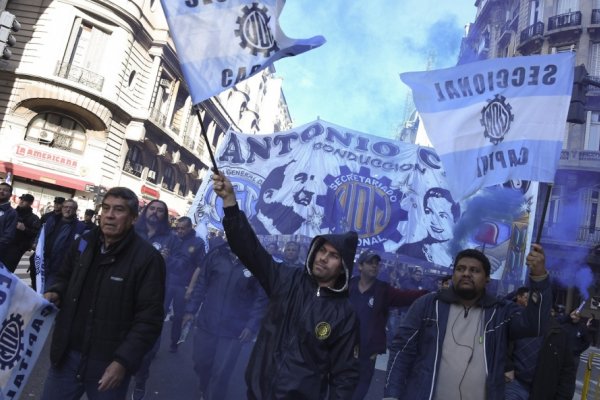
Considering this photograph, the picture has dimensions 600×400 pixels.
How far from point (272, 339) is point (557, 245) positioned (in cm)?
2543

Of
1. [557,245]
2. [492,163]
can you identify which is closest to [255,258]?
[492,163]

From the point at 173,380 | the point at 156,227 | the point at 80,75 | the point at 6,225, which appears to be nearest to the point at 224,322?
the point at 173,380

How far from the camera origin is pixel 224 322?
462cm

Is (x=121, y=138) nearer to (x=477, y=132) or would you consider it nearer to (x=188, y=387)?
(x=188, y=387)

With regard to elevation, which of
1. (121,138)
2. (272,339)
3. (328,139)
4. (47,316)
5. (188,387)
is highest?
(121,138)

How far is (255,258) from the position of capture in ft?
8.71

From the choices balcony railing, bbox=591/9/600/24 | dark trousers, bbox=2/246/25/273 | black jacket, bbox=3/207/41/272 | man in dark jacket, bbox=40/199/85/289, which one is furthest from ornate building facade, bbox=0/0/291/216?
balcony railing, bbox=591/9/600/24

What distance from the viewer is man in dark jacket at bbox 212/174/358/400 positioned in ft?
7.80

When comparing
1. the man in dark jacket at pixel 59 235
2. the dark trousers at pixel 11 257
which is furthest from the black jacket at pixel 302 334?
the dark trousers at pixel 11 257

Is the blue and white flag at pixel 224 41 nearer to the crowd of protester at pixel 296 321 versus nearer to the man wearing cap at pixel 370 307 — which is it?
the crowd of protester at pixel 296 321

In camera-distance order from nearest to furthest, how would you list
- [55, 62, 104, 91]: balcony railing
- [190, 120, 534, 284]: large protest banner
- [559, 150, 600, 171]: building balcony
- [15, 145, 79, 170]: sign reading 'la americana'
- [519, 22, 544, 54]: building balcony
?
[190, 120, 534, 284]: large protest banner → [15, 145, 79, 170]: sign reading 'la americana' → [55, 62, 104, 91]: balcony railing → [559, 150, 600, 171]: building balcony → [519, 22, 544, 54]: building balcony

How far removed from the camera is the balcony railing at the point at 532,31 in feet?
84.7

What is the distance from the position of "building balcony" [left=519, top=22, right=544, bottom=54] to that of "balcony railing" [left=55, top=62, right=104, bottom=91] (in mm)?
22635

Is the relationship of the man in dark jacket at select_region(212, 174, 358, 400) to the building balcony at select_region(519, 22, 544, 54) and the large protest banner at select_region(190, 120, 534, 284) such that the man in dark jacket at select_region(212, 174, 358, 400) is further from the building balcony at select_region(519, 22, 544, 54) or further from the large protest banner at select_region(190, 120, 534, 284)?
the building balcony at select_region(519, 22, 544, 54)
